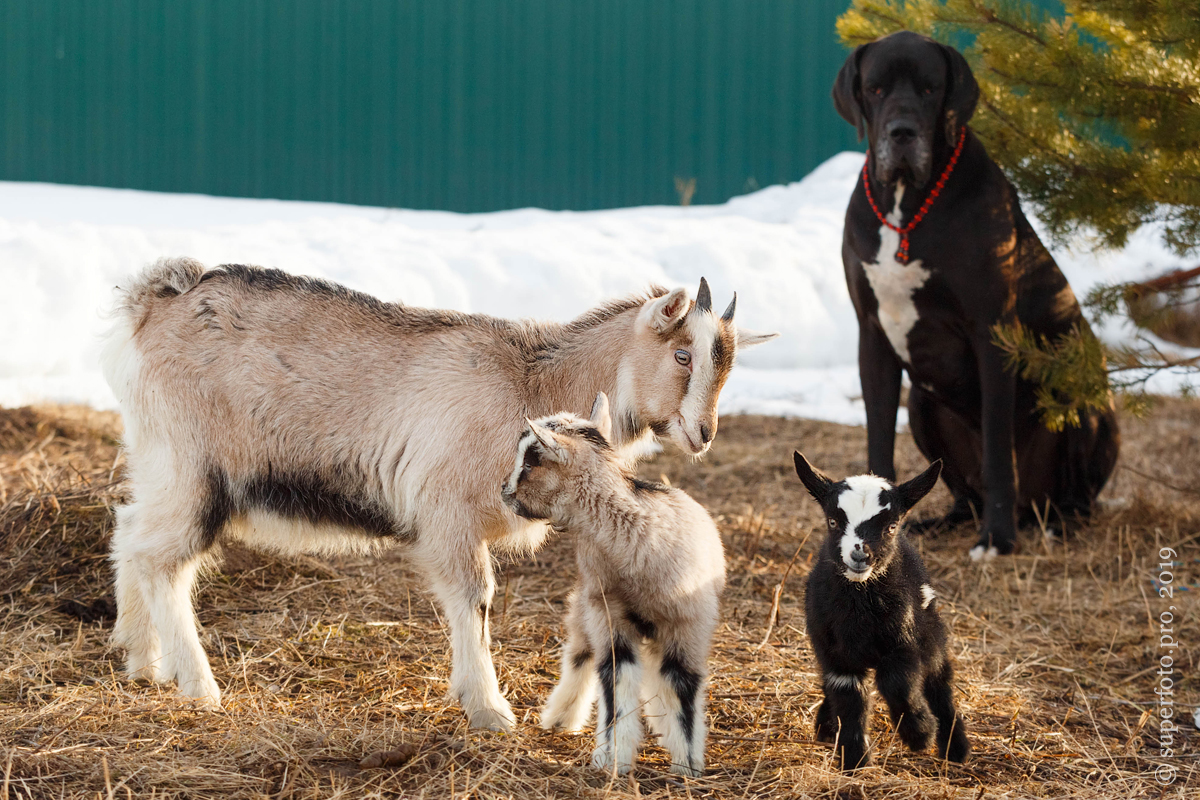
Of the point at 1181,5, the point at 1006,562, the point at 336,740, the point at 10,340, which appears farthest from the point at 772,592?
the point at 10,340

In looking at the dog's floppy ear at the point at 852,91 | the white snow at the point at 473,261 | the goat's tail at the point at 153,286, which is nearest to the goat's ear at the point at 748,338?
the dog's floppy ear at the point at 852,91

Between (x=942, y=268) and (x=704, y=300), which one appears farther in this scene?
(x=942, y=268)

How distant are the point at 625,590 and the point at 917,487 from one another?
31.7 inches

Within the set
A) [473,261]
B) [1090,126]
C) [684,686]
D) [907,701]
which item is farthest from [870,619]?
[473,261]

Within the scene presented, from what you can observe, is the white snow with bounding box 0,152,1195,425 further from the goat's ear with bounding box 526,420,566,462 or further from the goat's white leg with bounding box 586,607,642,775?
the goat's white leg with bounding box 586,607,642,775

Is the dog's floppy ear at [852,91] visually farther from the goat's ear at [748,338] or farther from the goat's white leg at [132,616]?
the goat's white leg at [132,616]

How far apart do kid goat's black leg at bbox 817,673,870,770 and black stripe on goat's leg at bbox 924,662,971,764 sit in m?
0.24

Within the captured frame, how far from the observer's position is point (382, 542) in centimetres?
350

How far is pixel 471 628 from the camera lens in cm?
314

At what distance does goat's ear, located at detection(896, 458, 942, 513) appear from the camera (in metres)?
2.79

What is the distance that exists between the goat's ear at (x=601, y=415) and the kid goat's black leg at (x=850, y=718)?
93 centimetres

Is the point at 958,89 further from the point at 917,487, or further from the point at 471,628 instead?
the point at 471,628

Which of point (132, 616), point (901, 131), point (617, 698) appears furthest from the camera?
point (901, 131)

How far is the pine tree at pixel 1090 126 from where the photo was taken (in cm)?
439
